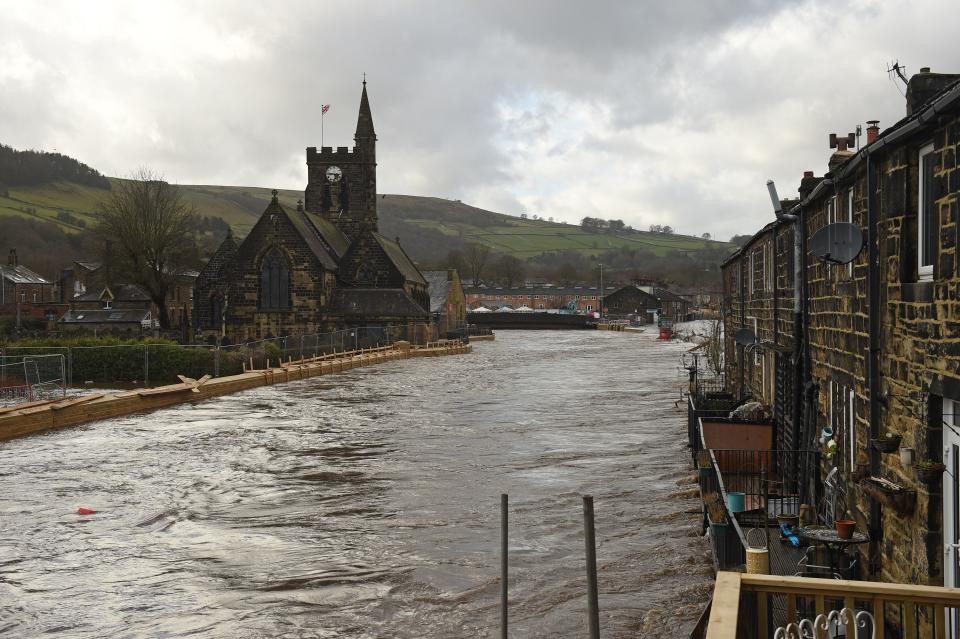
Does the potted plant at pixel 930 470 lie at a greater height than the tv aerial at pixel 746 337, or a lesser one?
lesser

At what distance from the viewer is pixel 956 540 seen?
23.3 ft

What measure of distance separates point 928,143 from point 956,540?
3.35 m

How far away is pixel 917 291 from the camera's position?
7.95 meters

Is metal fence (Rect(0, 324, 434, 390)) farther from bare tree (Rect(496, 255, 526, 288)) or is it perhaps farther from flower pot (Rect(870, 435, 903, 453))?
bare tree (Rect(496, 255, 526, 288))

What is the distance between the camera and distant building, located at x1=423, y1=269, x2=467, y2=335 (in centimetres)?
7746

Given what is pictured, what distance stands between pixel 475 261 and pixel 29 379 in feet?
481

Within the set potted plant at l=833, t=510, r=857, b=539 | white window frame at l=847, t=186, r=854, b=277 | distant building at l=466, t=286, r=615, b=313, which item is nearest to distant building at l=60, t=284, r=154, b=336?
white window frame at l=847, t=186, r=854, b=277

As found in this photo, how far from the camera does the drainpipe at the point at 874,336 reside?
923 centimetres

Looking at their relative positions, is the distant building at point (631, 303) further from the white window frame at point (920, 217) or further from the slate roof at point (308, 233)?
the white window frame at point (920, 217)

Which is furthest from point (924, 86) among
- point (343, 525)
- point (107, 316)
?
point (107, 316)

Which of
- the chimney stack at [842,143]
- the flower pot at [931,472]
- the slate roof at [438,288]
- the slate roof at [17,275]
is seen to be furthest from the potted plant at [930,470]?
the slate roof at [17,275]

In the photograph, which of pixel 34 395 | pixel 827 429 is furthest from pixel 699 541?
pixel 34 395

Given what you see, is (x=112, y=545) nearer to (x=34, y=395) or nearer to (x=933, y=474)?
(x=933, y=474)

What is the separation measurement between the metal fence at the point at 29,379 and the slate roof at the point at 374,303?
28.6m
